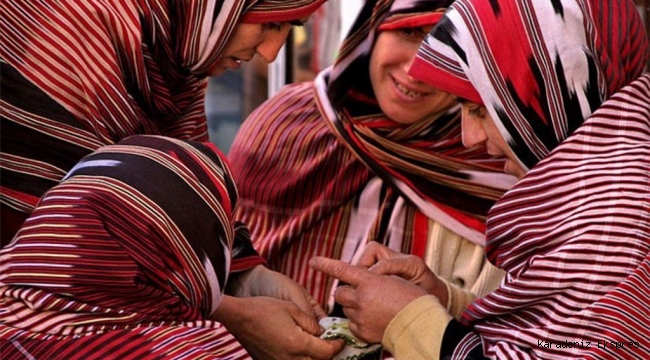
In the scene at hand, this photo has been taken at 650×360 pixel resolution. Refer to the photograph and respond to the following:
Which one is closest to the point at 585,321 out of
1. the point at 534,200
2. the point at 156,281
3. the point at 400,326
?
the point at 534,200

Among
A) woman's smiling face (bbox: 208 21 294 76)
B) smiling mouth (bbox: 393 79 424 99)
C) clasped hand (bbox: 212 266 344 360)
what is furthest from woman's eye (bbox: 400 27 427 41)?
clasped hand (bbox: 212 266 344 360)

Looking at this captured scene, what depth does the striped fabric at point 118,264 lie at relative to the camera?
5.56ft

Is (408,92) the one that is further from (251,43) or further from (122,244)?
(122,244)

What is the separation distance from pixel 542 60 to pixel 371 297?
57 cm

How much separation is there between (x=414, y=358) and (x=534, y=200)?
14.3 inches

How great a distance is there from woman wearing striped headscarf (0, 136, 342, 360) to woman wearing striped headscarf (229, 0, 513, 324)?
900mm

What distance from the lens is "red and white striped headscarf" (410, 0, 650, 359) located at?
1.77 meters

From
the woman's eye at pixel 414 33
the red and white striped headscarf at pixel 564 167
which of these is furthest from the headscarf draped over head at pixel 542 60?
the woman's eye at pixel 414 33

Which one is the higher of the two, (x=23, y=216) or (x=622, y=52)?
(x=622, y=52)

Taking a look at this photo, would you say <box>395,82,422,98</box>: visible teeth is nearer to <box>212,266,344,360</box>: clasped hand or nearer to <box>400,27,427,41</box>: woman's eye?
<box>400,27,427,41</box>: woman's eye

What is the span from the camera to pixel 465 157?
8.89 feet

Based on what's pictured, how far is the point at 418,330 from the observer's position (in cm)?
200

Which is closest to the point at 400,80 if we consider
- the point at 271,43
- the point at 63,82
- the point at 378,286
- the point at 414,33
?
the point at 414,33

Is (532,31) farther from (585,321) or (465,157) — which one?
(465,157)
